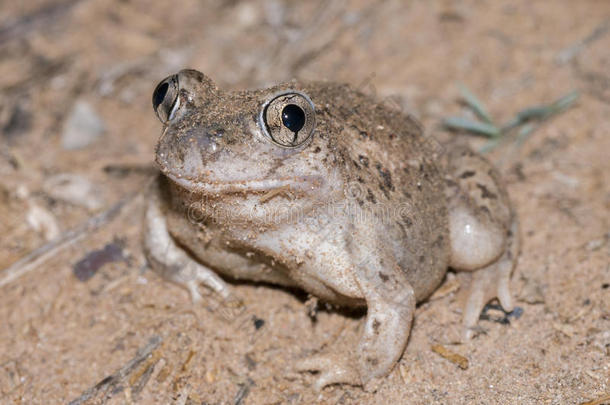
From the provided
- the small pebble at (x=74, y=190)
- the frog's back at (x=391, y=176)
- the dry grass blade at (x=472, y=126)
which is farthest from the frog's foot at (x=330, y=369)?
the dry grass blade at (x=472, y=126)

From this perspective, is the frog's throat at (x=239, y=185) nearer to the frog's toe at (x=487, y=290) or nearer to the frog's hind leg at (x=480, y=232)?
the frog's hind leg at (x=480, y=232)

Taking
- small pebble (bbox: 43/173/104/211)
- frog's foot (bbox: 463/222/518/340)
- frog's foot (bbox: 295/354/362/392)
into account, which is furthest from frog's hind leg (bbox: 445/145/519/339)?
small pebble (bbox: 43/173/104/211)

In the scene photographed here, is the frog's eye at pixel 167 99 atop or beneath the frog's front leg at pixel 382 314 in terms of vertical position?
atop

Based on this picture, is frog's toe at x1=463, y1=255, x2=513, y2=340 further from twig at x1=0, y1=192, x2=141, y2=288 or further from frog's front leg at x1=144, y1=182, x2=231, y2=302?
twig at x1=0, y1=192, x2=141, y2=288

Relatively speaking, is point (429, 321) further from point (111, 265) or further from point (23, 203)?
point (23, 203)

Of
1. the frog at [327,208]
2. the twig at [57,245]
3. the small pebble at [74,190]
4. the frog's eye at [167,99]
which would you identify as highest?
the frog's eye at [167,99]

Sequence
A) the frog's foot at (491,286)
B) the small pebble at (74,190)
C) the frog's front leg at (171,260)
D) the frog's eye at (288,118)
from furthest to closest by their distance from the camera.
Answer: the small pebble at (74,190) < the frog's front leg at (171,260) < the frog's foot at (491,286) < the frog's eye at (288,118)
